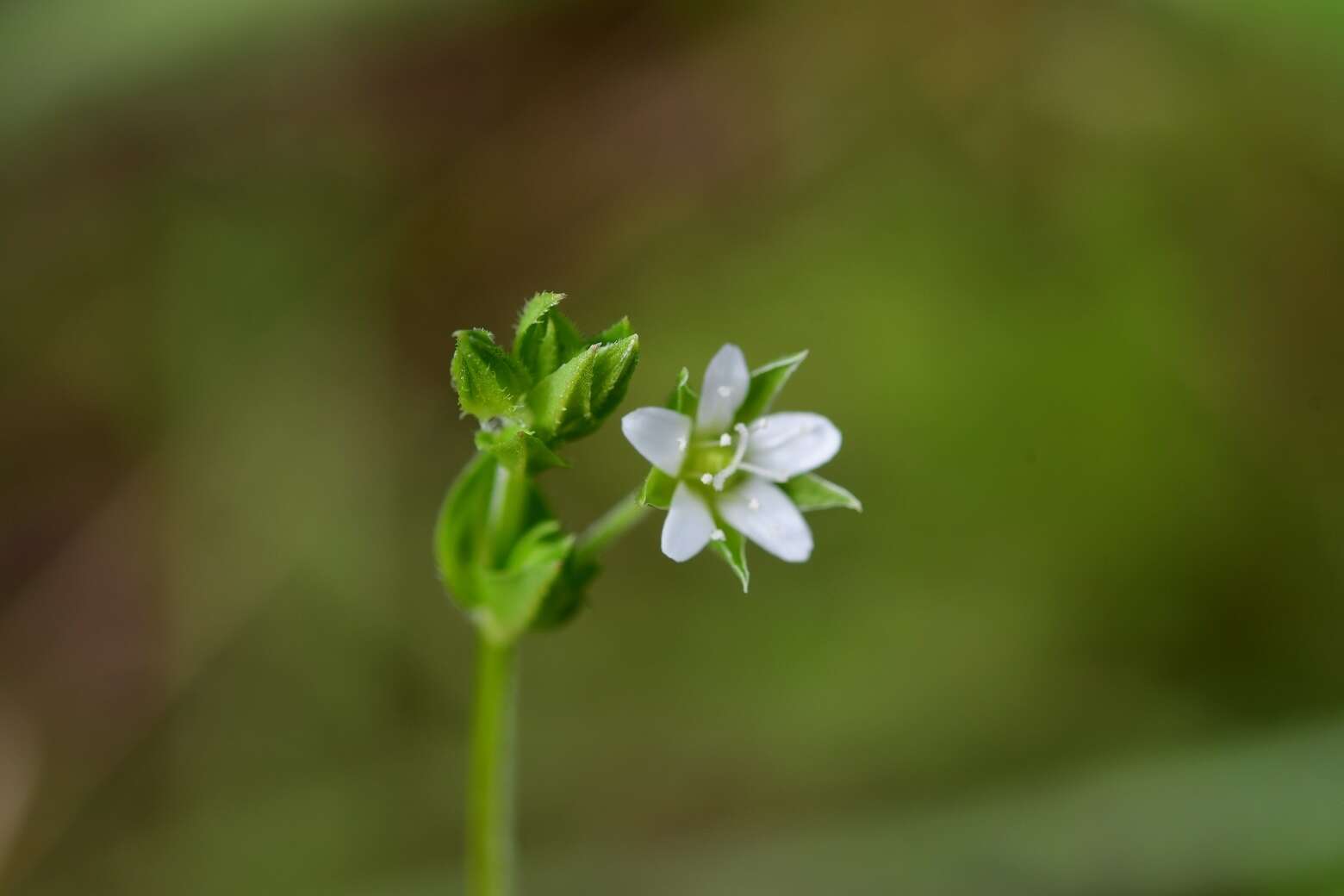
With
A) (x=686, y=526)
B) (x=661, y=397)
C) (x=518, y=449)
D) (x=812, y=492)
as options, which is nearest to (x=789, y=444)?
(x=812, y=492)

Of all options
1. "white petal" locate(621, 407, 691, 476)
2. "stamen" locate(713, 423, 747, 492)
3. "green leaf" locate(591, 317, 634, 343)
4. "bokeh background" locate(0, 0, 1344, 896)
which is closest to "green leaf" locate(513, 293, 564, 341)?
"green leaf" locate(591, 317, 634, 343)

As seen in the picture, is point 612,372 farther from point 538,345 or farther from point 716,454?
point 716,454

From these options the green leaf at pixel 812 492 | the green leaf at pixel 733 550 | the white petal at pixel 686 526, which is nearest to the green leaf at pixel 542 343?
the white petal at pixel 686 526

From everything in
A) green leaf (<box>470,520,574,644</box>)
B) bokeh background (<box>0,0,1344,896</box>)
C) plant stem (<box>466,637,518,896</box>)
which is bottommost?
plant stem (<box>466,637,518,896</box>)

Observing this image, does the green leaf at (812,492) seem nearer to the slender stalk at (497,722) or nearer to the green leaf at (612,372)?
the slender stalk at (497,722)

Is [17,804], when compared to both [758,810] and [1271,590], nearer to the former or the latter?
[758,810]

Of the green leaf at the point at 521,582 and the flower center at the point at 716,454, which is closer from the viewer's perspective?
the green leaf at the point at 521,582

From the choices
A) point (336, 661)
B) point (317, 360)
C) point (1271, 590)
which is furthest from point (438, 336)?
point (1271, 590)

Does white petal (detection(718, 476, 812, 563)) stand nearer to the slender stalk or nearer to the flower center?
the flower center
